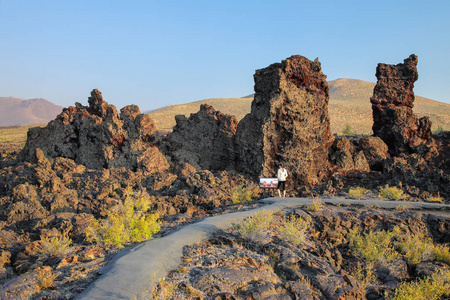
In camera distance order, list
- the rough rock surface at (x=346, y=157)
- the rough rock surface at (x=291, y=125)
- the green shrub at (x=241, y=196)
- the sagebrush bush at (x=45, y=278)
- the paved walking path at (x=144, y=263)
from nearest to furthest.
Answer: the paved walking path at (x=144, y=263)
the sagebrush bush at (x=45, y=278)
the green shrub at (x=241, y=196)
the rough rock surface at (x=291, y=125)
the rough rock surface at (x=346, y=157)

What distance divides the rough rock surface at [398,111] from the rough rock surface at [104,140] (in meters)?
13.7

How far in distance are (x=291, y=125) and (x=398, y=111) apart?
8623 mm

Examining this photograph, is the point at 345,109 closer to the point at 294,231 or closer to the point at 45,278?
the point at 294,231

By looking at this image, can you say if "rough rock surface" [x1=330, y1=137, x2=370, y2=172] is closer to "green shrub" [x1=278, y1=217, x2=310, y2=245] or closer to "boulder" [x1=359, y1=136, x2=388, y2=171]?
"boulder" [x1=359, y1=136, x2=388, y2=171]

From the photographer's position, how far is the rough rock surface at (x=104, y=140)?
18.0 meters

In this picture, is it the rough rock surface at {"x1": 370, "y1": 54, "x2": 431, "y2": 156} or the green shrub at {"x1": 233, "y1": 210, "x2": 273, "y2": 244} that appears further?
the rough rock surface at {"x1": 370, "y1": 54, "x2": 431, "y2": 156}

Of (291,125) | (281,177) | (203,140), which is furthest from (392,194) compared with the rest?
(203,140)

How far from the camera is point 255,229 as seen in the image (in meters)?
8.59

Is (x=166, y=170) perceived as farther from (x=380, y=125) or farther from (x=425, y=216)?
(x=380, y=125)

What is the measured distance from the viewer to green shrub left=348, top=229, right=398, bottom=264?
29.6ft

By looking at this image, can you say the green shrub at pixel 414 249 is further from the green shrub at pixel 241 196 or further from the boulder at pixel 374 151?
the boulder at pixel 374 151

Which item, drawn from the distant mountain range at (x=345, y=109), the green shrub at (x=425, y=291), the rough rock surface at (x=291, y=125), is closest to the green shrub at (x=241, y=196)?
the rough rock surface at (x=291, y=125)

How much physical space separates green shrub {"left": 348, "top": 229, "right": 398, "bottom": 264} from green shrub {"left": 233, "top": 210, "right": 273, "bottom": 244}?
2.42m

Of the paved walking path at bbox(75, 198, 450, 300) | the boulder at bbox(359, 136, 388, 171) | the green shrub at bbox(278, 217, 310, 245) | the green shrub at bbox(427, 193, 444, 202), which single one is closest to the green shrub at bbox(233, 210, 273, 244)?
the green shrub at bbox(278, 217, 310, 245)
